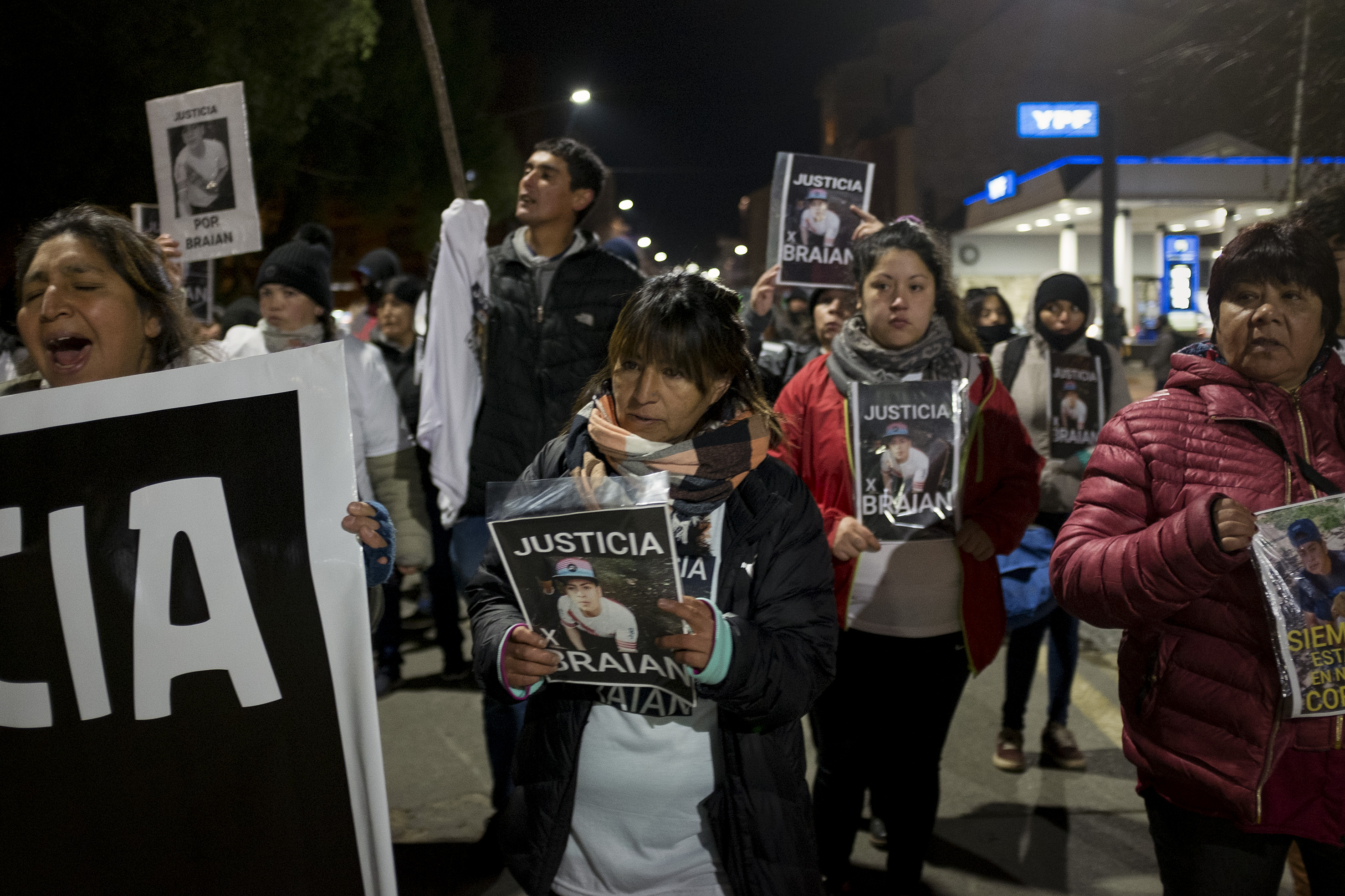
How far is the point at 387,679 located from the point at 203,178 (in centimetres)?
290

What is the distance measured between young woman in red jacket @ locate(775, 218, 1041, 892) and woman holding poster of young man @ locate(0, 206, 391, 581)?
5.38ft

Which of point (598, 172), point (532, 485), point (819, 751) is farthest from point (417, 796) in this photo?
point (532, 485)

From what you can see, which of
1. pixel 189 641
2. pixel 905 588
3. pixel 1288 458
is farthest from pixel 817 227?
pixel 189 641

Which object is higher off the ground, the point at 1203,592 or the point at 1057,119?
the point at 1057,119

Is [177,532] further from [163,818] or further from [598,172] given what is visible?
[598,172]

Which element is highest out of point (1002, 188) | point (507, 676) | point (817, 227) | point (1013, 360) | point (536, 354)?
point (1002, 188)

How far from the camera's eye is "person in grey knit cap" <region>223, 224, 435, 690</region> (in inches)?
145

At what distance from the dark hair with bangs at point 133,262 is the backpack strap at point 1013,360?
384cm

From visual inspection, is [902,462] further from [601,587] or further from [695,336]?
[601,587]

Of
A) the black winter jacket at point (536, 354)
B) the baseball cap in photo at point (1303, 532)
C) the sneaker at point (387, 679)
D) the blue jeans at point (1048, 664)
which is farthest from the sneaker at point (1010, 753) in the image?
the sneaker at point (387, 679)

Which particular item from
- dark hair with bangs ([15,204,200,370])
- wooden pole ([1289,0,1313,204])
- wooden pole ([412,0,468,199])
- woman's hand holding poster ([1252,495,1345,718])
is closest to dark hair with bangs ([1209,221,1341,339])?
woman's hand holding poster ([1252,495,1345,718])

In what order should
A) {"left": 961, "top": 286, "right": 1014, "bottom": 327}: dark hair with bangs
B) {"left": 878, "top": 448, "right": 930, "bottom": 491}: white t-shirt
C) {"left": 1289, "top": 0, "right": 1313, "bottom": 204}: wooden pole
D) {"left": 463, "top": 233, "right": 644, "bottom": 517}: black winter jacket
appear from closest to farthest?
{"left": 878, "top": 448, "right": 930, "bottom": 491}: white t-shirt < {"left": 463, "top": 233, "right": 644, "bottom": 517}: black winter jacket < {"left": 961, "top": 286, "right": 1014, "bottom": 327}: dark hair with bangs < {"left": 1289, "top": 0, "right": 1313, "bottom": 204}: wooden pole

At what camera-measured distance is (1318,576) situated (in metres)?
1.98

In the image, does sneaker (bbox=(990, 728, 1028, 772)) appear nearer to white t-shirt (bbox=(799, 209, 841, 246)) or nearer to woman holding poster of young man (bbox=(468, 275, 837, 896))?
white t-shirt (bbox=(799, 209, 841, 246))
